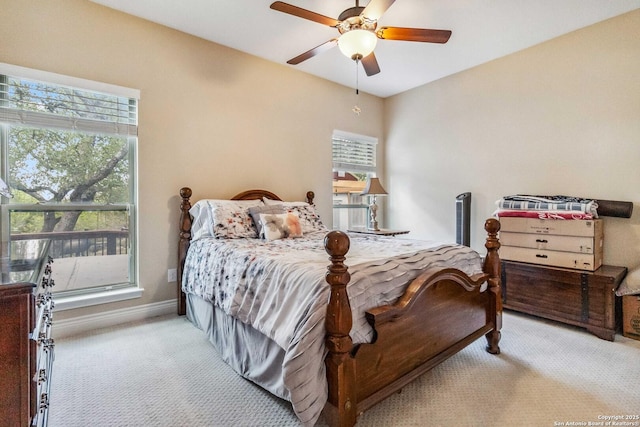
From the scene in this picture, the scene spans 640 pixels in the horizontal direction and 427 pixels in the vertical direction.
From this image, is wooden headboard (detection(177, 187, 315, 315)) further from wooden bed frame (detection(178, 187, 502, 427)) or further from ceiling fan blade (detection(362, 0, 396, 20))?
ceiling fan blade (detection(362, 0, 396, 20))

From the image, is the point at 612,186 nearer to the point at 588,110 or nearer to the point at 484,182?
the point at 588,110

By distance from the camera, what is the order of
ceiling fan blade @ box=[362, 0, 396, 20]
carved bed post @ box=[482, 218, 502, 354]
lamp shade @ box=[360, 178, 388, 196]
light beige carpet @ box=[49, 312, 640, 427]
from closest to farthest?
1. light beige carpet @ box=[49, 312, 640, 427]
2. ceiling fan blade @ box=[362, 0, 396, 20]
3. carved bed post @ box=[482, 218, 502, 354]
4. lamp shade @ box=[360, 178, 388, 196]

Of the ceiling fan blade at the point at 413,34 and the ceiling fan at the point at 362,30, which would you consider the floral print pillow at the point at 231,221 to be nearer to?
the ceiling fan at the point at 362,30

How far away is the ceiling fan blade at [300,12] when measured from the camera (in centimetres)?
195

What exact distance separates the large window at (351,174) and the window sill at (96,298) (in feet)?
8.29

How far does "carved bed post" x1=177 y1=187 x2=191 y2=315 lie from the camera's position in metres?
2.96

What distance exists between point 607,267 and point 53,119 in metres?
4.76

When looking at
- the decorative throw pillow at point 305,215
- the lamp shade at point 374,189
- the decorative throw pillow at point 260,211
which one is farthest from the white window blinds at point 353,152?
the decorative throw pillow at point 260,211

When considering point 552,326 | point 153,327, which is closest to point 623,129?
point 552,326

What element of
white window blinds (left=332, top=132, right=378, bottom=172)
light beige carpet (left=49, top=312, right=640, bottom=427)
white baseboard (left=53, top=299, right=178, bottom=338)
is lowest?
light beige carpet (left=49, top=312, right=640, bottom=427)

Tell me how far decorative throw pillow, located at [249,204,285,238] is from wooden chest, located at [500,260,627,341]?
7.40 feet

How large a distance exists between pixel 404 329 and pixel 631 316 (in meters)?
2.16

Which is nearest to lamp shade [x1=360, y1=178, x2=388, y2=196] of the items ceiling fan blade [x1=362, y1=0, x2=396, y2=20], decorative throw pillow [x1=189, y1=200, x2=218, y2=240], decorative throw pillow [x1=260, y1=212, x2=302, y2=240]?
decorative throw pillow [x1=260, y1=212, x2=302, y2=240]

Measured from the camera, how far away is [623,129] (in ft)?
9.11
